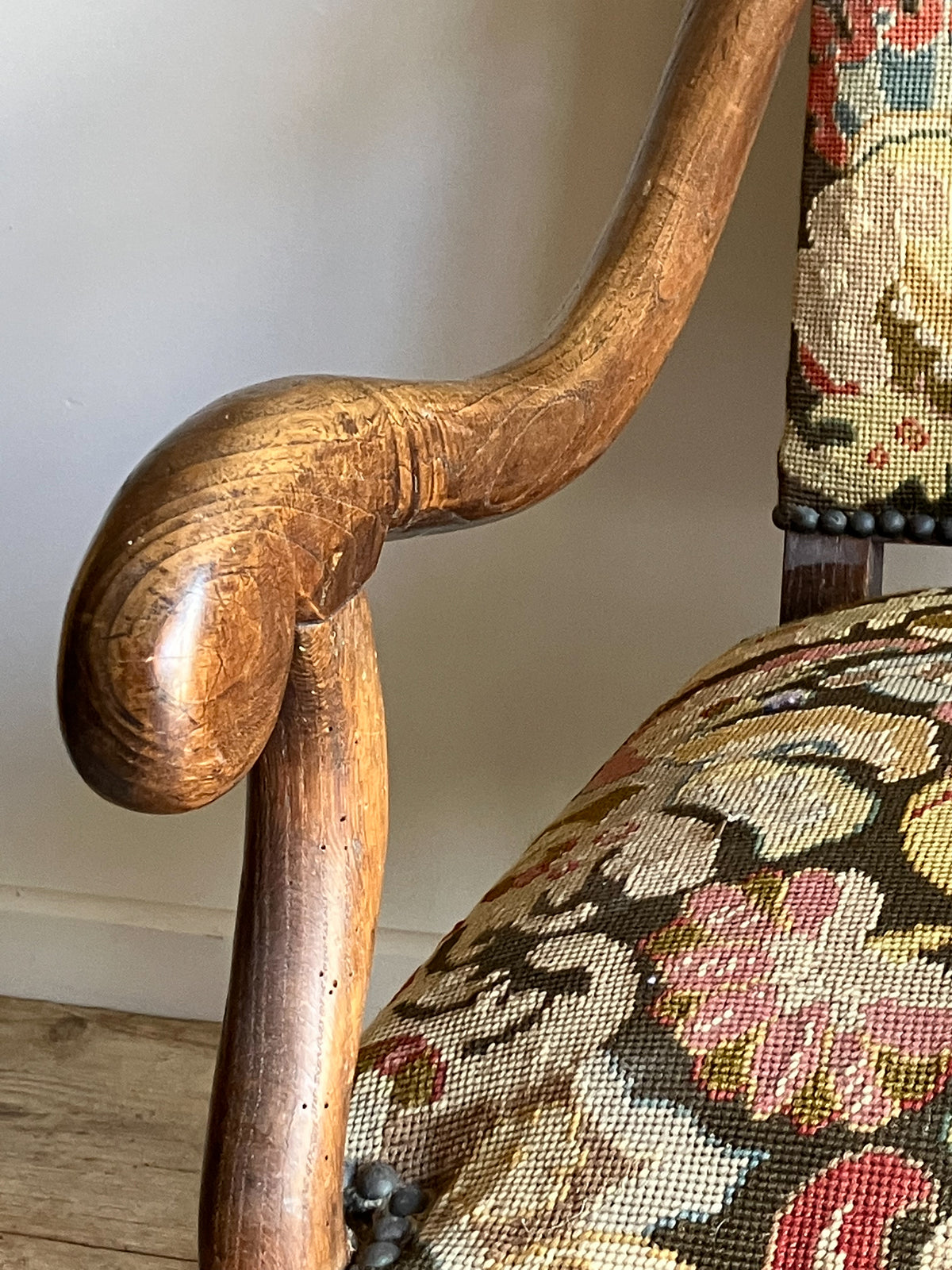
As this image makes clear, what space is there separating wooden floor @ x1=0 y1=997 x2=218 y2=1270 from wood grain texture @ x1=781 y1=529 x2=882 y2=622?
663mm

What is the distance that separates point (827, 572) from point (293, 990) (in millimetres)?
408

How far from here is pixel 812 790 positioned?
16.3 inches

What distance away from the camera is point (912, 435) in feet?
1.93

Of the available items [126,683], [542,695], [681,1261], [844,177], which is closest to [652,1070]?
[681,1261]

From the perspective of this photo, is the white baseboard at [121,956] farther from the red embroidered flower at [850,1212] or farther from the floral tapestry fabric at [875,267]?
the red embroidered flower at [850,1212]

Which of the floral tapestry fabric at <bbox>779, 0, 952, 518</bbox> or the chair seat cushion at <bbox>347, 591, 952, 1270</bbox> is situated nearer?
the chair seat cushion at <bbox>347, 591, 952, 1270</bbox>

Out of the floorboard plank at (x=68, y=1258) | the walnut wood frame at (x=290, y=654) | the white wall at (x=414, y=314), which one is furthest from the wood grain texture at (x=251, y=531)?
the floorboard plank at (x=68, y=1258)

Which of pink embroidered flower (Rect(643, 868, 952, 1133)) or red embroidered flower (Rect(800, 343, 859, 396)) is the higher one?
red embroidered flower (Rect(800, 343, 859, 396))

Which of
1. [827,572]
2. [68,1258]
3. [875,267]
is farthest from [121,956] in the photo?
[875,267]

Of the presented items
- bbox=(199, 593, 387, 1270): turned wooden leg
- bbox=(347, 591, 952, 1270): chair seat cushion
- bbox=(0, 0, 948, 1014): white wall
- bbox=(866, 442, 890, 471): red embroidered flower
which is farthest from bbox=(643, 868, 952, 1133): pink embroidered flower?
bbox=(0, 0, 948, 1014): white wall

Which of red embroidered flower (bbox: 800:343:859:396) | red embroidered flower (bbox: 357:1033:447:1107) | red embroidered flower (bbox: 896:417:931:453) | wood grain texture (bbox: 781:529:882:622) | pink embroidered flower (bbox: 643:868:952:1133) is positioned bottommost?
red embroidered flower (bbox: 357:1033:447:1107)

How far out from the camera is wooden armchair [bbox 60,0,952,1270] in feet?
0.75

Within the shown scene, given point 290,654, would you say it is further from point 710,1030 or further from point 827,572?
point 827,572

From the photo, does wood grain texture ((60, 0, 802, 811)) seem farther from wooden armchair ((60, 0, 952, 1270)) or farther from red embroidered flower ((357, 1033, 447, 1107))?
red embroidered flower ((357, 1033, 447, 1107))
